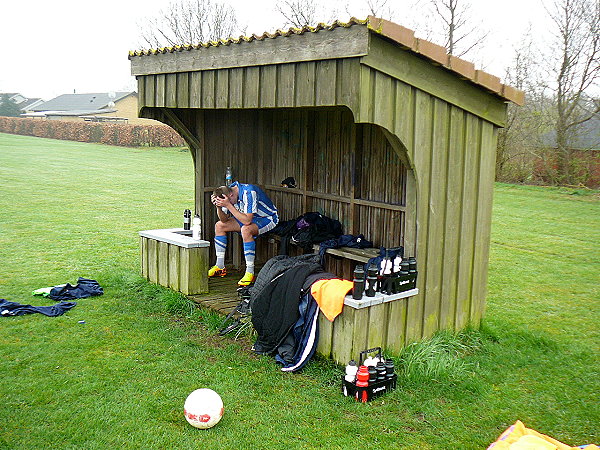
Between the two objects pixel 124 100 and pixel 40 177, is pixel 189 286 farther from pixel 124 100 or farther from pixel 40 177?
pixel 124 100

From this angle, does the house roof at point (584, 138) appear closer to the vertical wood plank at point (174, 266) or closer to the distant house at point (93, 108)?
the vertical wood plank at point (174, 266)

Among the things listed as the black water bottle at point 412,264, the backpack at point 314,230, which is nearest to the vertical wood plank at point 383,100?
the black water bottle at point 412,264

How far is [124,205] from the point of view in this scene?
15758mm

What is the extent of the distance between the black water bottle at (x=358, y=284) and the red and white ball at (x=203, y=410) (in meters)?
1.40

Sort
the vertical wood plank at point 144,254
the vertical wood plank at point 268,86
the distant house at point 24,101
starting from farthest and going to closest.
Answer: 1. the distant house at point 24,101
2. the vertical wood plank at point 144,254
3. the vertical wood plank at point 268,86

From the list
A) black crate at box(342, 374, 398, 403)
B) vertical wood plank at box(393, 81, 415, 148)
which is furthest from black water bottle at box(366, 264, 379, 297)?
vertical wood plank at box(393, 81, 415, 148)

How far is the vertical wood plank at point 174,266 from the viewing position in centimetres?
721

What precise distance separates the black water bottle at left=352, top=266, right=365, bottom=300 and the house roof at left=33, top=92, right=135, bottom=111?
5812cm

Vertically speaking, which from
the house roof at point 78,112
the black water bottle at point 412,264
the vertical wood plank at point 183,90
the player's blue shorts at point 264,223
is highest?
the house roof at point 78,112

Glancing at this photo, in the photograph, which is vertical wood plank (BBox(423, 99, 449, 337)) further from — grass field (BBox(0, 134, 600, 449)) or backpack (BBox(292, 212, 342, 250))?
backpack (BBox(292, 212, 342, 250))

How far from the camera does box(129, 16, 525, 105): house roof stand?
4.65 metres

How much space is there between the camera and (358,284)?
5.07 meters

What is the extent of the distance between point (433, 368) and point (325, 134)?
3223 mm

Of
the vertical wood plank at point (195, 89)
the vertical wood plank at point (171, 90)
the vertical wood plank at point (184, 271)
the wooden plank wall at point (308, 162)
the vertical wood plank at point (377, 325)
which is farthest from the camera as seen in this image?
the vertical wood plank at point (184, 271)
